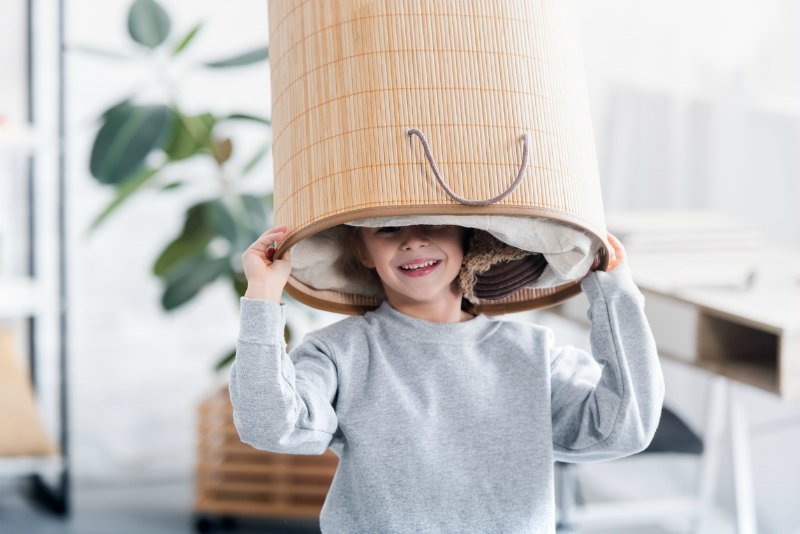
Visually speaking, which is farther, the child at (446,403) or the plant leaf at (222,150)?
the plant leaf at (222,150)

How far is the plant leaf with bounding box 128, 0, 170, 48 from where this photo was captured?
2.35 metres

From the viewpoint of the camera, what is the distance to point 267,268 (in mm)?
1092

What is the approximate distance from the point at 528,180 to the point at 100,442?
95.9 inches

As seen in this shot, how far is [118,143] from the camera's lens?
2.26 meters

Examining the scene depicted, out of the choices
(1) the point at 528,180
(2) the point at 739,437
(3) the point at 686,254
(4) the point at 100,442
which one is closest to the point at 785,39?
(3) the point at 686,254

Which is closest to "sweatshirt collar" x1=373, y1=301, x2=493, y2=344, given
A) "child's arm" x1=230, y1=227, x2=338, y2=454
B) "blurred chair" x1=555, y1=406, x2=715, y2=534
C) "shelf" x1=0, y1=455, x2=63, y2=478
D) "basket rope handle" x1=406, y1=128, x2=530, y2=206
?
"child's arm" x1=230, y1=227, x2=338, y2=454

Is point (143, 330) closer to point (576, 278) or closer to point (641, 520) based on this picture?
point (641, 520)

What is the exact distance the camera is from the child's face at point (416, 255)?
3.78ft

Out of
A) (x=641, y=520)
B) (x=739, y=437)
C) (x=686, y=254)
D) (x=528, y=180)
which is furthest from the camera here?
(x=641, y=520)

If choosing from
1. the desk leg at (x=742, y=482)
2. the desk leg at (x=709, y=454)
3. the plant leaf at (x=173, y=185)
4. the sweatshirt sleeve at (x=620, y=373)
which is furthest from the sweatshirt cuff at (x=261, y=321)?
the desk leg at (x=709, y=454)

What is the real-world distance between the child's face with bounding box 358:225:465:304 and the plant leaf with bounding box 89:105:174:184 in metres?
1.20

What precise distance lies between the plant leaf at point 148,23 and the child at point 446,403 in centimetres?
133

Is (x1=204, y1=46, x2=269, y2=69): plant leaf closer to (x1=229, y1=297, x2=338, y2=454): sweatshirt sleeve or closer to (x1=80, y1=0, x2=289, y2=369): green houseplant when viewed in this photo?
(x1=80, y1=0, x2=289, y2=369): green houseplant

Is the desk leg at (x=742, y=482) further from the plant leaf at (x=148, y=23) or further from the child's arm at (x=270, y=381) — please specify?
the plant leaf at (x=148, y=23)
